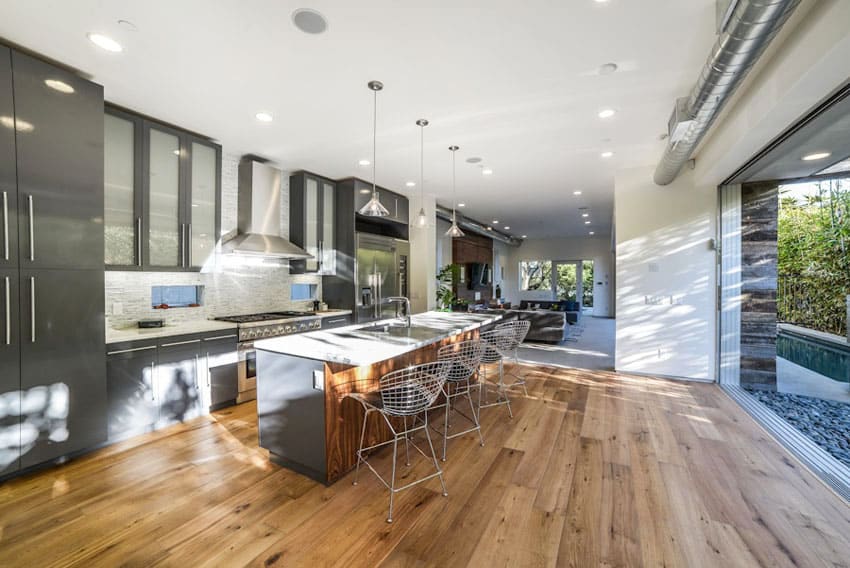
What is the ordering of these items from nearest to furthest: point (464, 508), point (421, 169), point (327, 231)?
point (464, 508) → point (421, 169) → point (327, 231)

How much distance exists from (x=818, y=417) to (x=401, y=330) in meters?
4.40

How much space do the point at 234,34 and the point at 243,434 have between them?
314 cm

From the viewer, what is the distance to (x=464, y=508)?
7.09 ft

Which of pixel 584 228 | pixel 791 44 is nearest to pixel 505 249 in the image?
pixel 584 228

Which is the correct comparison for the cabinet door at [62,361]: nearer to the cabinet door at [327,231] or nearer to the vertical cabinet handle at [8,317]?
the vertical cabinet handle at [8,317]

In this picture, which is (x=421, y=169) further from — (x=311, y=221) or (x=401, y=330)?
(x=401, y=330)

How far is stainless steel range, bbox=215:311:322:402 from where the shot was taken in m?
3.92

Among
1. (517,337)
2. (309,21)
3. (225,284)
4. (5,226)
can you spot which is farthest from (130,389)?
(517,337)

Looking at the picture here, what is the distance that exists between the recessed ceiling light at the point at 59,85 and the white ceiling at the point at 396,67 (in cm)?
16

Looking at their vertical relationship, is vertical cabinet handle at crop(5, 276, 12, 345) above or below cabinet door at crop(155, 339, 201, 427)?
above

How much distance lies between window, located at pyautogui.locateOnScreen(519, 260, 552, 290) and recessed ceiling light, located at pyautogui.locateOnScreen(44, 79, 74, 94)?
44.0ft

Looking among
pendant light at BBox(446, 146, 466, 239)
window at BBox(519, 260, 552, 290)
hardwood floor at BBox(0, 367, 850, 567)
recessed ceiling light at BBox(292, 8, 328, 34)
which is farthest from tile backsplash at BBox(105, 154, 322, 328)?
window at BBox(519, 260, 552, 290)

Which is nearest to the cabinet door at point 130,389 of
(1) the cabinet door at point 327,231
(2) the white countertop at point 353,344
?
(2) the white countertop at point 353,344

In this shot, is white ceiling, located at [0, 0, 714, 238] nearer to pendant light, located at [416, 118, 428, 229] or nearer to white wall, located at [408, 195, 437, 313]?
pendant light, located at [416, 118, 428, 229]
